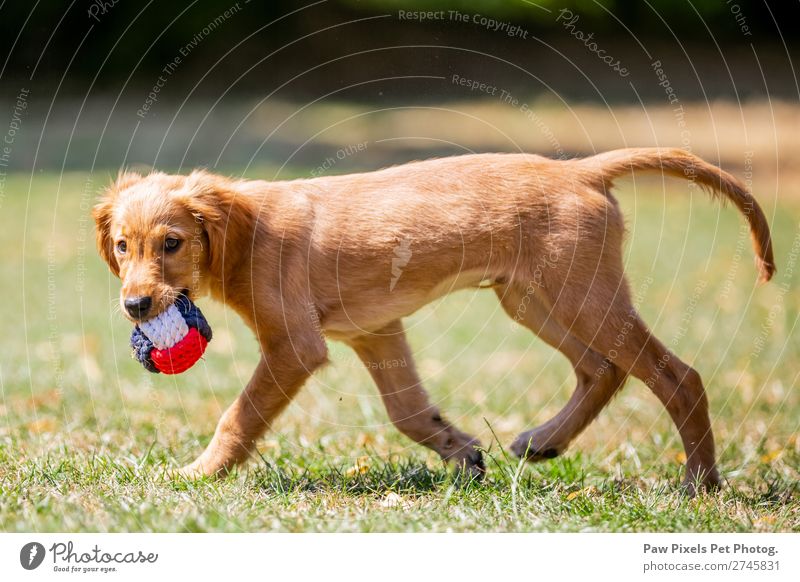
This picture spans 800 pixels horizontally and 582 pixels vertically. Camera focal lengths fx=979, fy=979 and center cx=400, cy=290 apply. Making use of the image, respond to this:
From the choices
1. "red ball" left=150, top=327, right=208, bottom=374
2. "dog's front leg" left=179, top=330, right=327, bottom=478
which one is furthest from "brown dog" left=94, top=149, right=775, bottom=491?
"red ball" left=150, top=327, right=208, bottom=374

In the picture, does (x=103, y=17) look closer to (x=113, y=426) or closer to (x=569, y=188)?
(x=113, y=426)

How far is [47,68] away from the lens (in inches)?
244

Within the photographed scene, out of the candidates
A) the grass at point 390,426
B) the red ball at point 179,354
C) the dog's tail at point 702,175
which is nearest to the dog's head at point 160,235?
the red ball at point 179,354

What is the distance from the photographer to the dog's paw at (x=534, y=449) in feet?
18.2

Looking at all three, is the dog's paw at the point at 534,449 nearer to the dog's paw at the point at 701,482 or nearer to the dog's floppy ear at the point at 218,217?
the dog's paw at the point at 701,482

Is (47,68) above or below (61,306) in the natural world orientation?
above

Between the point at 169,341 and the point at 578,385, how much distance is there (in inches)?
95.2

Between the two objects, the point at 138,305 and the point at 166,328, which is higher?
the point at 138,305

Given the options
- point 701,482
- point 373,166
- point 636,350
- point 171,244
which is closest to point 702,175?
point 636,350

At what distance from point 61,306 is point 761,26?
878 centimetres

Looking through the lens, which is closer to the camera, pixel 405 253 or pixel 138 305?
pixel 138 305
